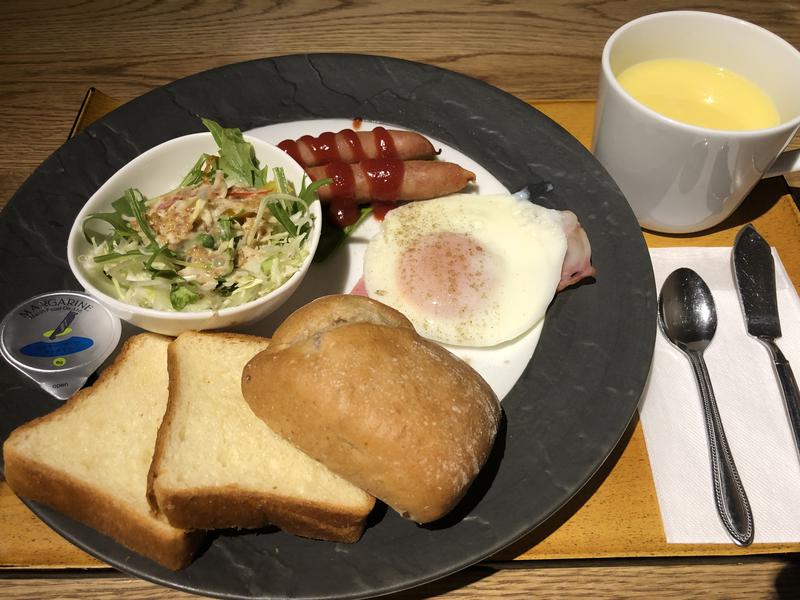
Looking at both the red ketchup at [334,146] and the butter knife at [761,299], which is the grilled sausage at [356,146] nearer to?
the red ketchup at [334,146]

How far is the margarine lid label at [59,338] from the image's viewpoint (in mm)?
1848

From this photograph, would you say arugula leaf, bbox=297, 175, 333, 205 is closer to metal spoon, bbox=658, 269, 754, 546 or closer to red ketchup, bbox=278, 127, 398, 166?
red ketchup, bbox=278, 127, 398, 166

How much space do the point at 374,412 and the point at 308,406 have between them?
6.9 inches

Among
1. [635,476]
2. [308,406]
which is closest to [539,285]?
[635,476]

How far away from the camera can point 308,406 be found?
1539mm

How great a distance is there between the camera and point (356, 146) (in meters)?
2.42

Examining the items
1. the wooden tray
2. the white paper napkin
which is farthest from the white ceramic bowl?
the white paper napkin

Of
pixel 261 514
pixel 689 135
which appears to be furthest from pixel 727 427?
pixel 261 514

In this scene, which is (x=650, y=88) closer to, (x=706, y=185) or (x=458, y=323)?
(x=706, y=185)

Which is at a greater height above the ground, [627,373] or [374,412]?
[374,412]

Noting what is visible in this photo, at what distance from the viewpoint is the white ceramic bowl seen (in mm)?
1835

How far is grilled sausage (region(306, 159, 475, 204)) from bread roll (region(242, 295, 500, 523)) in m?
0.81

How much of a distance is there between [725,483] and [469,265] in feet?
3.47

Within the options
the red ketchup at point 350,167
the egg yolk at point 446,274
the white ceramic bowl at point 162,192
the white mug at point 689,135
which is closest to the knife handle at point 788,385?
the white mug at point 689,135
